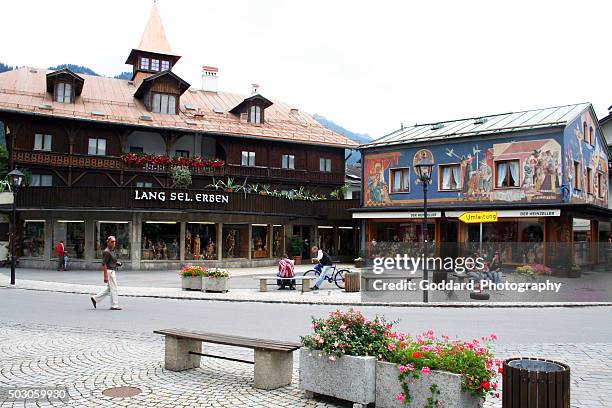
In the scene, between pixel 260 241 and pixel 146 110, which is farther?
pixel 146 110

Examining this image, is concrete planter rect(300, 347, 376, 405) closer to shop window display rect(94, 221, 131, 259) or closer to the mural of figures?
shop window display rect(94, 221, 131, 259)

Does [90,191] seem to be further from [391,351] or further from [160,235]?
[391,351]

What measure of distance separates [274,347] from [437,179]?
93.7 feet

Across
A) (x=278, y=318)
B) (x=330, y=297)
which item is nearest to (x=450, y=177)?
(x=330, y=297)

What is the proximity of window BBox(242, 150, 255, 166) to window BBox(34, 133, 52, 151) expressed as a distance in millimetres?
13028

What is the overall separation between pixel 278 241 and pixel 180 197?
806cm

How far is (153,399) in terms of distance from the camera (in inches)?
276

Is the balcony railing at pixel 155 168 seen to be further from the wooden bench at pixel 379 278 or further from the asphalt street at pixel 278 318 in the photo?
the wooden bench at pixel 379 278

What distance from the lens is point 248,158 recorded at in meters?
42.9

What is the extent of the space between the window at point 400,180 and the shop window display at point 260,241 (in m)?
8.41

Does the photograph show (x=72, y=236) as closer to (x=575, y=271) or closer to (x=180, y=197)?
(x=180, y=197)

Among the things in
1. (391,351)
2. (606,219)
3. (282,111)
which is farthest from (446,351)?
(282,111)

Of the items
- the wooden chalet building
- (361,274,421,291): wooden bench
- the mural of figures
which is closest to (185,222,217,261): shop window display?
the wooden chalet building

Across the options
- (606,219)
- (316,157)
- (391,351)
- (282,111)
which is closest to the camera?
(391,351)
